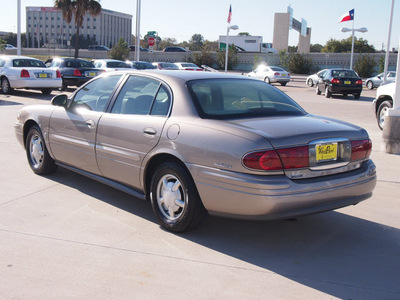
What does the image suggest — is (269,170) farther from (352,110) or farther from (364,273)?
(352,110)

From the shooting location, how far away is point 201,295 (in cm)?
325

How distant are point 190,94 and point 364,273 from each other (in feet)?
7.10

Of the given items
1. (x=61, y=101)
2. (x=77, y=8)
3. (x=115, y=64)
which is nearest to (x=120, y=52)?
(x=77, y=8)

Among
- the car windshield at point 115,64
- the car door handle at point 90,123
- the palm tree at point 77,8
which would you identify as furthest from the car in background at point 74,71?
the palm tree at point 77,8

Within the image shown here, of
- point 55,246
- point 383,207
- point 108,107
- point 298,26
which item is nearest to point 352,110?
point 383,207

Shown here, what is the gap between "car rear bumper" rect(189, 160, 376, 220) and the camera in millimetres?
3686

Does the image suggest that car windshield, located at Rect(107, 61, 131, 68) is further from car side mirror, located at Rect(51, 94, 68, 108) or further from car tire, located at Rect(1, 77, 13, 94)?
car side mirror, located at Rect(51, 94, 68, 108)

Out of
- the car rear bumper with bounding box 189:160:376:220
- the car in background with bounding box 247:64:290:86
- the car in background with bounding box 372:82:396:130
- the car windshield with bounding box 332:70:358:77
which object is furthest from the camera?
the car in background with bounding box 247:64:290:86

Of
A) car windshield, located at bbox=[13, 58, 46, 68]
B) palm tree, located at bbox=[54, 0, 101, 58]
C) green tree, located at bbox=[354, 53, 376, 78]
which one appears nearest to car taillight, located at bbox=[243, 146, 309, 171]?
car windshield, located at bbox=[13, 58, 46, 68]

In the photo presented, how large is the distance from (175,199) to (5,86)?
51.8 feet

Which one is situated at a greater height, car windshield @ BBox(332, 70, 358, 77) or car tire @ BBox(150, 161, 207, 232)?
car windshield @ BBox(332, 70, 358, 77)

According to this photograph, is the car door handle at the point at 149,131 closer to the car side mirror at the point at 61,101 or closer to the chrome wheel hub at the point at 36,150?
the car side mirror at the point at 61,101

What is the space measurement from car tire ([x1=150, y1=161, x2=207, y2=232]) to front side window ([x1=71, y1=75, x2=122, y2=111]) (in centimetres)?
130

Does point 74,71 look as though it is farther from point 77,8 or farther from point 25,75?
point 77,8
